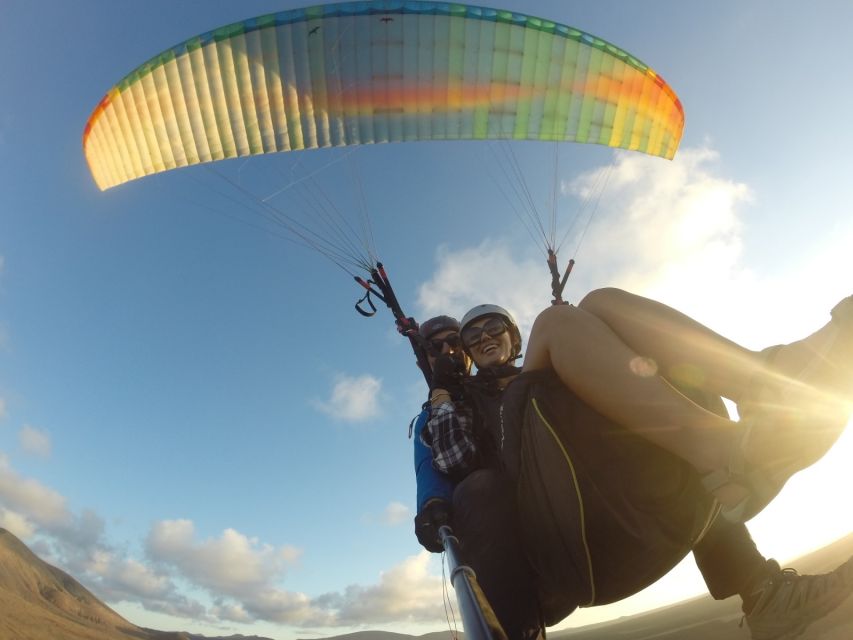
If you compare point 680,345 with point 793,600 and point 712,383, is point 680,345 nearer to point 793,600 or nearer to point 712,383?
point 712,383

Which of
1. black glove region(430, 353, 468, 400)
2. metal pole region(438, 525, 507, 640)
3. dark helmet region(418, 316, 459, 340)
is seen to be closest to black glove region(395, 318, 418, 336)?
dark helmet region(418, 316, 459, 340)

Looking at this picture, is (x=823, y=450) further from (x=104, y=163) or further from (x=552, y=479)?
(x=104, y=163)

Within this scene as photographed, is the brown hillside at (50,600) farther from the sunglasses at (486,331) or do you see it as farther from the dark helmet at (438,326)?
the sunglasses at (486,331)

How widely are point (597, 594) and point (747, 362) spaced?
1.07 meters

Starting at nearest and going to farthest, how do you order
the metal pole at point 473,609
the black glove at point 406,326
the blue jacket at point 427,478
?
the metal pole at point 473,609
the blue jacket at point 427,478
the black glove at point 406,326

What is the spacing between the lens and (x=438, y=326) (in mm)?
4055

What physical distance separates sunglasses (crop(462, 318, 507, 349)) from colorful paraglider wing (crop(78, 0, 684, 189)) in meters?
6.04

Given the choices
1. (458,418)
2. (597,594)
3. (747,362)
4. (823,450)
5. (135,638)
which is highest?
(135,638)

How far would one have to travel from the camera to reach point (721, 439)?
1570 millimetres

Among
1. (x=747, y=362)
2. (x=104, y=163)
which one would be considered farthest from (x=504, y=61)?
(x=747, y=362)

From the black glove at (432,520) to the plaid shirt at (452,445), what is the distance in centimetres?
17

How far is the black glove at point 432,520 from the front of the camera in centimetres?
229

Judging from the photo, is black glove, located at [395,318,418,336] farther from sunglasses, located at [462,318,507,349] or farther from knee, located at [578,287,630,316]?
knee, located at [578,287,630,316]

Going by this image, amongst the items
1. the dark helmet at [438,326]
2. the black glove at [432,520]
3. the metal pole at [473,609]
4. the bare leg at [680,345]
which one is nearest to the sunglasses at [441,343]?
the dark helmet at [438,326]
